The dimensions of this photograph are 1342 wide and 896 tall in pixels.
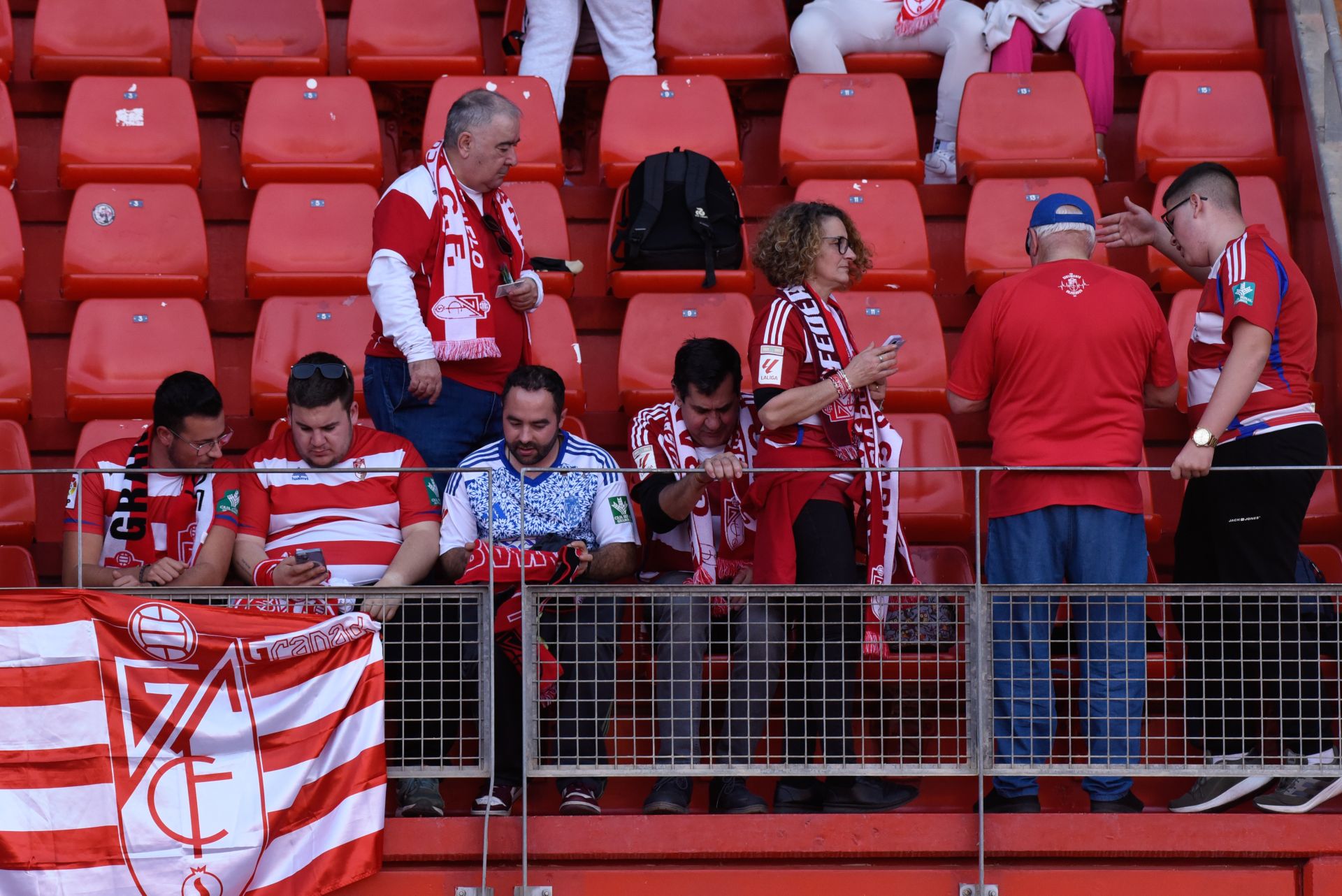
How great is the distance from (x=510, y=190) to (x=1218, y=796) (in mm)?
Answer: 3103

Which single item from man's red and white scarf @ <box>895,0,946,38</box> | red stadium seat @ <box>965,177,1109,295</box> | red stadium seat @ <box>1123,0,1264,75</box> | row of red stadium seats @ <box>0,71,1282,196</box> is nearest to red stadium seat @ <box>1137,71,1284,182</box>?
row of red stadium seats @ <box>0,71,1282,196</box>

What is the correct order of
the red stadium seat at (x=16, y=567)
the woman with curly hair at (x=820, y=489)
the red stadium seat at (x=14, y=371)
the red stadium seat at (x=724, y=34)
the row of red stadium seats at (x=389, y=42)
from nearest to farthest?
the woman with curly hair at (x=820, y=489), the red stadium seat at (x=16, y=567), the red stadium seat at (x=14, y=371), the row of red stadium seats at (x=389, y=42), the red stadium seat at (x=724, y=34)

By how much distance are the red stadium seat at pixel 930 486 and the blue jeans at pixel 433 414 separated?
1.27 metres

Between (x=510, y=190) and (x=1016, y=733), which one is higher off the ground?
(x=510, y=190)

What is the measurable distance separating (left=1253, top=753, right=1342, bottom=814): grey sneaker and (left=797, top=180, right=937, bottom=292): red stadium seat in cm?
219

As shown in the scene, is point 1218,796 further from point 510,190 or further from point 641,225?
point 510,190

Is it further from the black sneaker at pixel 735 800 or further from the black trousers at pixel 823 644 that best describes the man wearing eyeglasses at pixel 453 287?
the black sneaker at pixel 735 800

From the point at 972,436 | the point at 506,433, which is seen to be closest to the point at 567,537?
the point at 506,433

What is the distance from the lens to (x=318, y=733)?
12.6 ft

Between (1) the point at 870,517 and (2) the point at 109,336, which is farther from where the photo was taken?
(2) the point at 109,336

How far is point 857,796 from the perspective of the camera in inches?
161

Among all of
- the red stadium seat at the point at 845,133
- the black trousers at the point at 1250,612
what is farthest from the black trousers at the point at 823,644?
the red stadium seat at the point at 845,133

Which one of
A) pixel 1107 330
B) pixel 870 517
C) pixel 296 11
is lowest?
pixel 870 517

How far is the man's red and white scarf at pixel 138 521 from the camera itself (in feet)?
14.9
